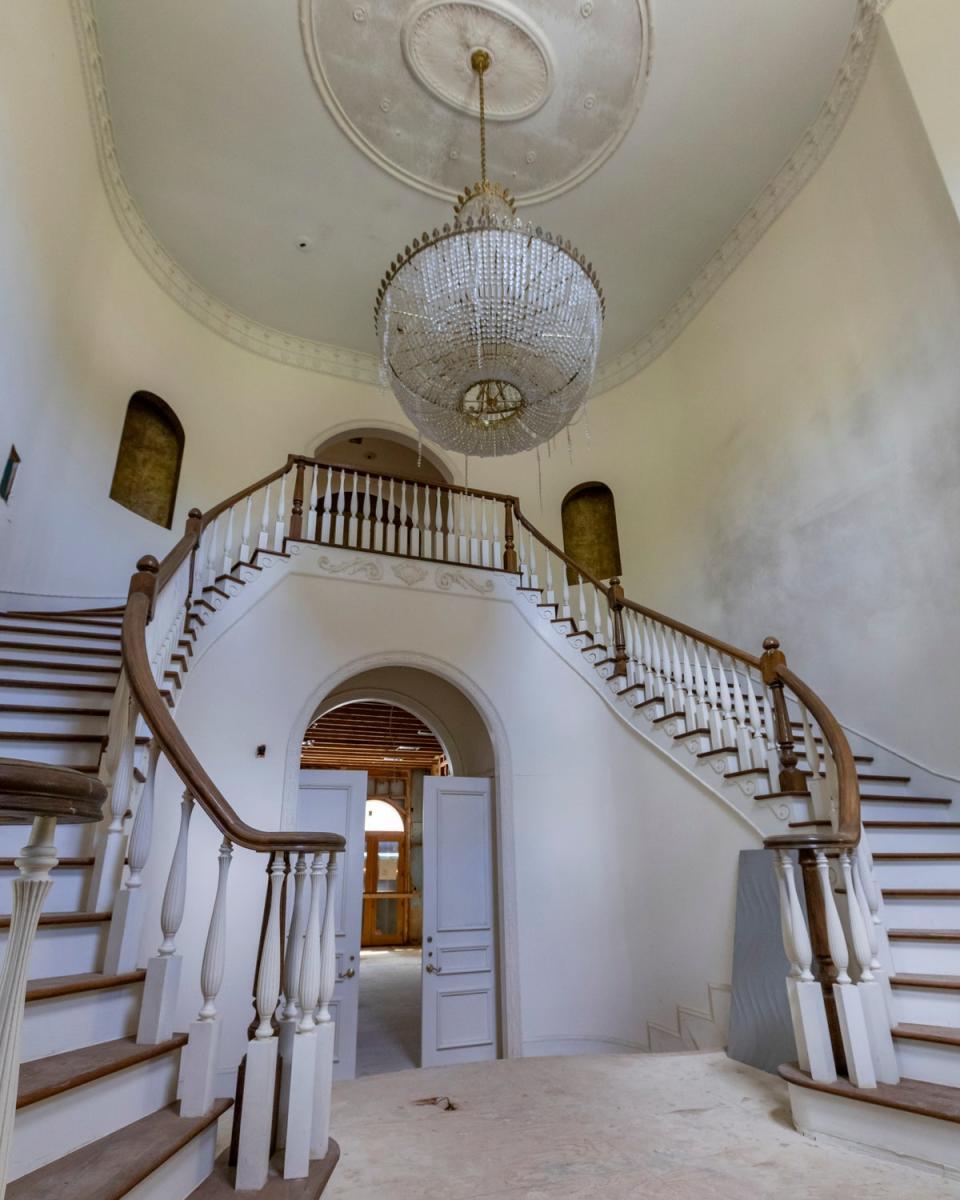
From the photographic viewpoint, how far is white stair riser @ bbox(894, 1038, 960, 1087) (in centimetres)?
226

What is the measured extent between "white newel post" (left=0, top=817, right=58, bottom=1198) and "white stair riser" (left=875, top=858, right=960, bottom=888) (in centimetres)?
363

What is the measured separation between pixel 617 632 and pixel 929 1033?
11.6 ft

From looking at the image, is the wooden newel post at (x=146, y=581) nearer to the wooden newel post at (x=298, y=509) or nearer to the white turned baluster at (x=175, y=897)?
the white turned baluster at (x=175, y=897)

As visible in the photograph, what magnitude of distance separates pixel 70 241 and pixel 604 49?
458 centimetres

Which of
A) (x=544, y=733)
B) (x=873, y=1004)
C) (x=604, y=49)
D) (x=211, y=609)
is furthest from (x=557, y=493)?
(x=873, y=1004)

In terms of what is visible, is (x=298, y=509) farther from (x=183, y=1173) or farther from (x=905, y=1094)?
(x=905, y=1094)

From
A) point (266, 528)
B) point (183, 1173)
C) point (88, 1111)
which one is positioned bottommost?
point (183, 1173)

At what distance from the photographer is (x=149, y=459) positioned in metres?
6.71

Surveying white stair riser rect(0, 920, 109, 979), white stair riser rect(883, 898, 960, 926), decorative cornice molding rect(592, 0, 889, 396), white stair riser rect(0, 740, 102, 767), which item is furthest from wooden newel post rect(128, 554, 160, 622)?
decorative cornice molding rect(592, 0, 889, 396)

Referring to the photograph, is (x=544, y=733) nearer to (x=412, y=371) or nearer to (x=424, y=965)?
(x=424, y=965)

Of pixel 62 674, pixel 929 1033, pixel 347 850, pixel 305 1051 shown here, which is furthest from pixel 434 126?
pixel 929 1033

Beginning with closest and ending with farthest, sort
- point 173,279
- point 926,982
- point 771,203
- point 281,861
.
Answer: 1. point 281,861
2. point 926,982
3. point 771,203
4. point 173,279

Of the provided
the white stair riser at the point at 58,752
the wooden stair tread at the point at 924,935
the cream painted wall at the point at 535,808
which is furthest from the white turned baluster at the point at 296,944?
the wooden stair tread at the point at 924,935

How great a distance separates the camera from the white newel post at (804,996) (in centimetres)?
233
